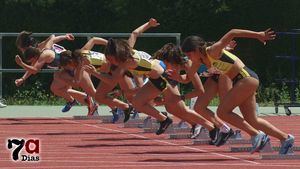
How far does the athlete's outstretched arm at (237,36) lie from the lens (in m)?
12.5

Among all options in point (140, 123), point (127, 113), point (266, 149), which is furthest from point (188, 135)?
point (266, 149)

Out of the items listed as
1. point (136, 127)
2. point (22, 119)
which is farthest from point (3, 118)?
point (136, 127)

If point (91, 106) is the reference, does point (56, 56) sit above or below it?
above

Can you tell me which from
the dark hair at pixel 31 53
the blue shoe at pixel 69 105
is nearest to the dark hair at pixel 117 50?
the dark hair at pixel 31 53

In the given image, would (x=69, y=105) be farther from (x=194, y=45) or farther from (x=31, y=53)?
(x=194, y=45)

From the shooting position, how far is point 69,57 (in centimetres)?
1877

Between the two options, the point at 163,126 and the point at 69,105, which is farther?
the point at 69,105

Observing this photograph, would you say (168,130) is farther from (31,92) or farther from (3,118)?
(31,92)

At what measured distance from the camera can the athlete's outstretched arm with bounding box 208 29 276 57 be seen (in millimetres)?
12527

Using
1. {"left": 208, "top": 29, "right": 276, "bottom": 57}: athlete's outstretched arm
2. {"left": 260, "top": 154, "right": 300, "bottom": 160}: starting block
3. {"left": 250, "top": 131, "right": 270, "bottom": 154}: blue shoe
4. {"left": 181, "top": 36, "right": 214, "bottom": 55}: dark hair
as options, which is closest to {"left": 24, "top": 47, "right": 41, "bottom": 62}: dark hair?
{"left": 181, "top": 36, "right": 214, "bottom": 55}: dark hair

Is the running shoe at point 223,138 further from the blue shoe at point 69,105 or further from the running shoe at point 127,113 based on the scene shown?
the blue shoe at point 69,105

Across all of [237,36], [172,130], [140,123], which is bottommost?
[140,123]

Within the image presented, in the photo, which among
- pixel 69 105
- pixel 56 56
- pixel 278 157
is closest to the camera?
pixel 278 157

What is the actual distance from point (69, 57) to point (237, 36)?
6.46 m
